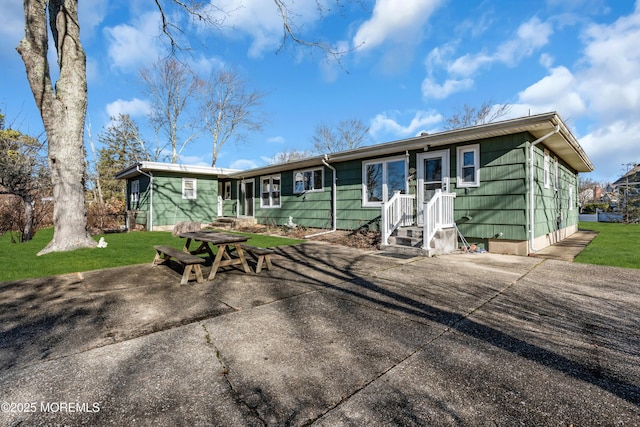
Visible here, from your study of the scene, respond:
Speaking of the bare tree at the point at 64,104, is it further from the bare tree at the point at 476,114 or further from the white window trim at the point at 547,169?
the bare tree at the point at 476,114

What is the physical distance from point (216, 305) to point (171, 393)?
169cm

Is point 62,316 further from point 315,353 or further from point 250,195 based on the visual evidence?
point 250,195

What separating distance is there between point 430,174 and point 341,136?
75.8ft

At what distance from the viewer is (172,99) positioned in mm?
A: 24094

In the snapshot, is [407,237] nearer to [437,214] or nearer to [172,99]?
[437,214]

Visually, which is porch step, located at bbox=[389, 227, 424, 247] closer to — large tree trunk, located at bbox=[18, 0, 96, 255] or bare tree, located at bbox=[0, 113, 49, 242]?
large tree trunk, located at bbox=[18, 0, 96, 255]

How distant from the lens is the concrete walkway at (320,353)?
1629mm

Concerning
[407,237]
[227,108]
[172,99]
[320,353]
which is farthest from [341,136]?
[320,353]

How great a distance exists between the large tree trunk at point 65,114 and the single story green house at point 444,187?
6.15m

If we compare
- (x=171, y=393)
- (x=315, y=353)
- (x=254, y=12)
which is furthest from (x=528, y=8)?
(x=171, y=393)

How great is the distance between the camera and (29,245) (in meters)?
7.99

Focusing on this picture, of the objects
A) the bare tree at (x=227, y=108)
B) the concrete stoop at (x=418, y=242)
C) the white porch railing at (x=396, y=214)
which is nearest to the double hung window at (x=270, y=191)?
the white porch railing at (x=396, y=214)

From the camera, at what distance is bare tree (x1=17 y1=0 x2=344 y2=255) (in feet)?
21.7

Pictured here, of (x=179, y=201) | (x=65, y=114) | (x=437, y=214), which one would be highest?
(x=65, y=114)
